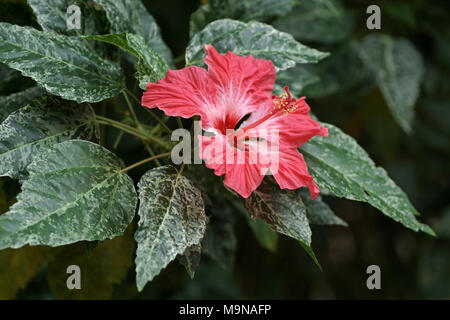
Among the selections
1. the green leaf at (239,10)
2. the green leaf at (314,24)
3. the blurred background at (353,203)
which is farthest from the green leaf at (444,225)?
the green leaf at (239,10)

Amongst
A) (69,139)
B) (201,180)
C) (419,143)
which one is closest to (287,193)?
(201,180)

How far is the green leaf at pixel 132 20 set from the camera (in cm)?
68

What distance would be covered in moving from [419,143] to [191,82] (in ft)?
4.24

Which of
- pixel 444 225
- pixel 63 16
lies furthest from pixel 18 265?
pixel 444 225

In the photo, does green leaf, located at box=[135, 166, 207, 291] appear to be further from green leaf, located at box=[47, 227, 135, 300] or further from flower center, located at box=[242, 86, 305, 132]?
green leaf, located at box=[47, 227, 135, 300]

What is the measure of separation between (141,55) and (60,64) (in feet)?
0.36

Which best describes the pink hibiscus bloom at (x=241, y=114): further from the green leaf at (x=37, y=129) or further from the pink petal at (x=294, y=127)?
the green leaf at (x=37, y=129)

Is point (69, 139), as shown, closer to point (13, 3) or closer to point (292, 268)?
point (13, 3)

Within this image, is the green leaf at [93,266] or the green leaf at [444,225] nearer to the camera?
the green leaf at [93,266]

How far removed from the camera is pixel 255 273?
5.23 ft

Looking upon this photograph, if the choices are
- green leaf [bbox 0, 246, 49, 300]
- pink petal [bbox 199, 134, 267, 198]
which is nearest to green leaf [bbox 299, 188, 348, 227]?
pink petal [bbox 199, 134, 267, 198]

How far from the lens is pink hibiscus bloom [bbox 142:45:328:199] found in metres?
0.56

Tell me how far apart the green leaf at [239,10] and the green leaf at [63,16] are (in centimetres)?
15

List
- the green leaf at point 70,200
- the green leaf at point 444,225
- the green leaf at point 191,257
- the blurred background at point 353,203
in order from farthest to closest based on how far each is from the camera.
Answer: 1. the green leaf at point 444,225
2. the blurred background at point 353,203
3. the green leaf at point 191,257
4. the green leaf at point 70,200
